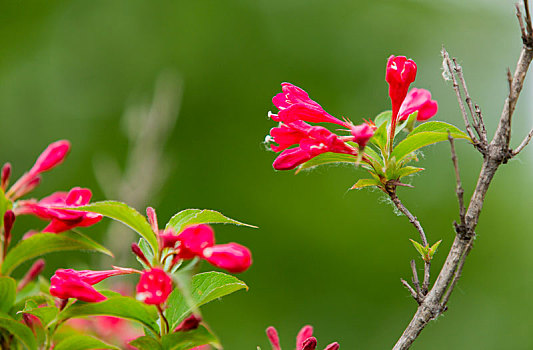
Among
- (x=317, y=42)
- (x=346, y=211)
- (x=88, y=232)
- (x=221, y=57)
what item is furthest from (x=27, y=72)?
(x=346, y=211)

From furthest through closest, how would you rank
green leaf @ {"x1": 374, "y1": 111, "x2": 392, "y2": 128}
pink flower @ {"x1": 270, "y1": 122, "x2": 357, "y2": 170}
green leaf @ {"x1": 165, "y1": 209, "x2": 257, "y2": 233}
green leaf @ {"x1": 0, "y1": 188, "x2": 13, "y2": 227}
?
green leaf @ {"x1": 374, "y1": 111, "x2": 392, "y2": 128}
green leaf @ {"x1": 0, "y1": 188, "x2": 13, "y2": 227}
pink flower @ {"x1": 270, "y1": 122, "x2": 357, "y2": 170}
green leaf @ {"x1": 165, "y1": 209, "x2": 257, "y2": 233}

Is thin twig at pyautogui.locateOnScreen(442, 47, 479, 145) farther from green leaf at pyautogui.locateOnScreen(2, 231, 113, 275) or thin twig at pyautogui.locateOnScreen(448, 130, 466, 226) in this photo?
green leaf at pyautogui.locateOnScreen(2, 231, 113, 275)

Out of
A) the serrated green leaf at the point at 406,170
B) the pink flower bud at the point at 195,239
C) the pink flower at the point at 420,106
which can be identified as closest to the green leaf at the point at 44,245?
the pink flower bud at the point at 195,239

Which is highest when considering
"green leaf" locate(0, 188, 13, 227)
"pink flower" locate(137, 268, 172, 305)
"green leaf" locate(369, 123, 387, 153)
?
"green leaf" locate(369, 123, 387, 153)

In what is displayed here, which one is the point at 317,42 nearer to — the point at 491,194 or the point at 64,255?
the point at 491,194

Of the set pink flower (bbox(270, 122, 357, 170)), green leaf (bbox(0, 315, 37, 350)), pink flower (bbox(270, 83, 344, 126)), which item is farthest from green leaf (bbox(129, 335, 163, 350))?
pink flower (bbox(270, 83, 344, 126))

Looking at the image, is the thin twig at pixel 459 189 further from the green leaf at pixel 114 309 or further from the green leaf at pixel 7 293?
the green leaf at pixel 7 293
